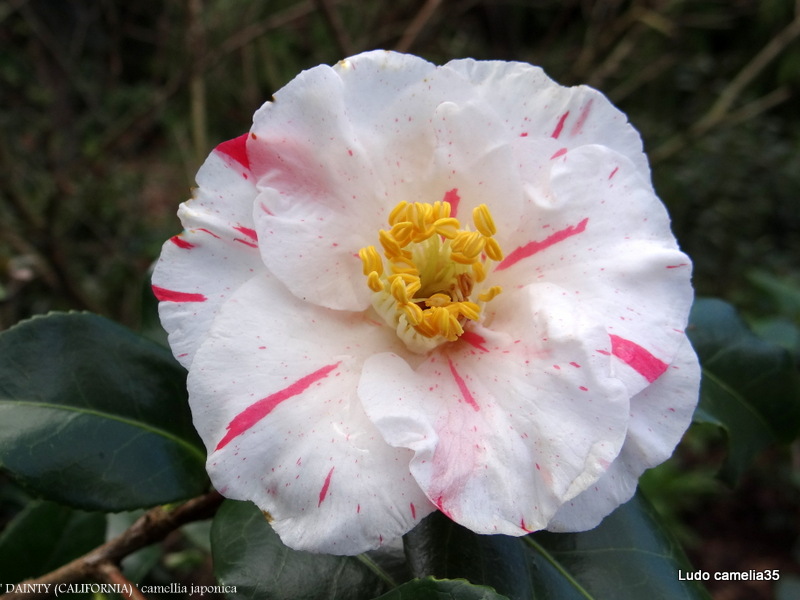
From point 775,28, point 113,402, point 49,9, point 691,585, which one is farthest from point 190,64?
point 775,28

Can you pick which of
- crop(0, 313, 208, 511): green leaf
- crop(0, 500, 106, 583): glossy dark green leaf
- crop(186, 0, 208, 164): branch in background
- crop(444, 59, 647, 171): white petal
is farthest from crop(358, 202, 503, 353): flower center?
crop(186, 0, 208, 164): branch in background

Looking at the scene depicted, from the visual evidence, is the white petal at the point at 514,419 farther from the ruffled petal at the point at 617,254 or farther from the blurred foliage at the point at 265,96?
the blurred foliage at the point at 265,96

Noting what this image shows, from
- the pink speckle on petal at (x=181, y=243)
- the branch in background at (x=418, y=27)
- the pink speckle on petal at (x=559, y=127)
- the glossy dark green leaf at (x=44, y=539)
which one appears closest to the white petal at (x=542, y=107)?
the pink speckle on petal at (x=559, y=127)

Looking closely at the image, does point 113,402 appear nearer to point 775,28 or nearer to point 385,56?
point 385,56

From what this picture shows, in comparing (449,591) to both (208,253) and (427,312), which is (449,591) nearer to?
(427,312)

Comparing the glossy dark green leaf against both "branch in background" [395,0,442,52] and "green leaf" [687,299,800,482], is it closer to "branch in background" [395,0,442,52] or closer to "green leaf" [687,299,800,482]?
"green leaf" [687,299,800,482]
